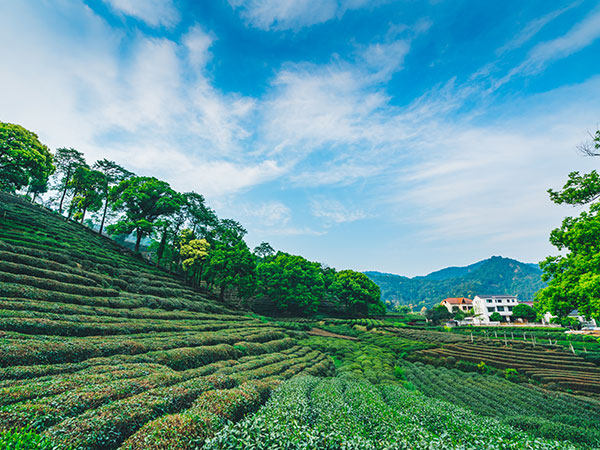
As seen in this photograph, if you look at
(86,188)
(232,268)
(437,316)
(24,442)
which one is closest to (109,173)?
(86,188)

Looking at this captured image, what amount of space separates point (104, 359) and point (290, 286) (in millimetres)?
45379

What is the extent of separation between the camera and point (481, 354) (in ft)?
108

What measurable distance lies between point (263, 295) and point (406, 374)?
4108cm

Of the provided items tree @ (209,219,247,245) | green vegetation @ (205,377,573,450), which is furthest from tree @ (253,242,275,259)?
green vegetation @ (205,377,573,450)

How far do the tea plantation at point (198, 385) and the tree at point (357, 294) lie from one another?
105 feet

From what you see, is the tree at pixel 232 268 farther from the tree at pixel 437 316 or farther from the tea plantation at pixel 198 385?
the tree at pixel 437 316

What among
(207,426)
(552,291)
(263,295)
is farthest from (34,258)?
(263,295)

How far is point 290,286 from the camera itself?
55625mm

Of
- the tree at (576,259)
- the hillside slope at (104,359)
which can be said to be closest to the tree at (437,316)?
the hillside slope at (104,359)

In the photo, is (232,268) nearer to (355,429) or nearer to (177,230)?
(177,230)

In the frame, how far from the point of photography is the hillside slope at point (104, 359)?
6.29 meters

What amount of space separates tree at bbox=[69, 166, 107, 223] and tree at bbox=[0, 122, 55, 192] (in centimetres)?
1969

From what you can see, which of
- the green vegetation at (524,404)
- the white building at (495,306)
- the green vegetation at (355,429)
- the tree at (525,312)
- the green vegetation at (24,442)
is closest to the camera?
the green vegetation at (24,442)

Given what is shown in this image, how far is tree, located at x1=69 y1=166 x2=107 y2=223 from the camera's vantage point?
46.8 metres
